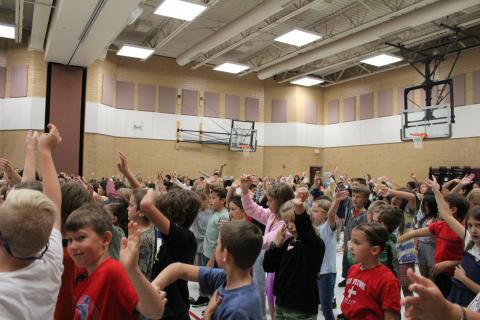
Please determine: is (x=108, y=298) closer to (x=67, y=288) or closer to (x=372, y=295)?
(x=67, y=288)

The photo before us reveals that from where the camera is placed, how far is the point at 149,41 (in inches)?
594

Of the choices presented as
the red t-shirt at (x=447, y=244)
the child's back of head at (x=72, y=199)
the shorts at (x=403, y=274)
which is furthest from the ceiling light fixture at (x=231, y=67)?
the child's back of head at (x=72, y=199)

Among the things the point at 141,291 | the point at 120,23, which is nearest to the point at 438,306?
the point at 141,291

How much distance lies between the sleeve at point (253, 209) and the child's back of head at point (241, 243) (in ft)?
6.83

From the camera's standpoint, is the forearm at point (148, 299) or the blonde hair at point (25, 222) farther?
the forearm at point (148, 299)

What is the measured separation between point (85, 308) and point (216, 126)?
16132 millimetres

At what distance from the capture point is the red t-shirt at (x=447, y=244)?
3.83m

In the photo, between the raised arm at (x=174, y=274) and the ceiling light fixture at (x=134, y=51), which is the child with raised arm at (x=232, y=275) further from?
the ceiling light fixture at (x=134, y=51)

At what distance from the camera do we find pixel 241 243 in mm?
1994

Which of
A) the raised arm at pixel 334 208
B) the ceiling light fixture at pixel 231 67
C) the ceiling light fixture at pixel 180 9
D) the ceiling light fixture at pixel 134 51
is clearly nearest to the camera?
the raised arm at pixel 334 208

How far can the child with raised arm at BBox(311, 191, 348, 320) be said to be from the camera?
407cm

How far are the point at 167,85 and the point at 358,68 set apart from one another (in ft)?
27.7

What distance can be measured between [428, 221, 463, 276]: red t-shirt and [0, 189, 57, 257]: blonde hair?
3572 millimetres

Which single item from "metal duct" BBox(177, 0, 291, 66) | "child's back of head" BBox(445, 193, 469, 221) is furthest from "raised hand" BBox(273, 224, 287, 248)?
"metal duct" BBox(177, 0, 291, 66)
